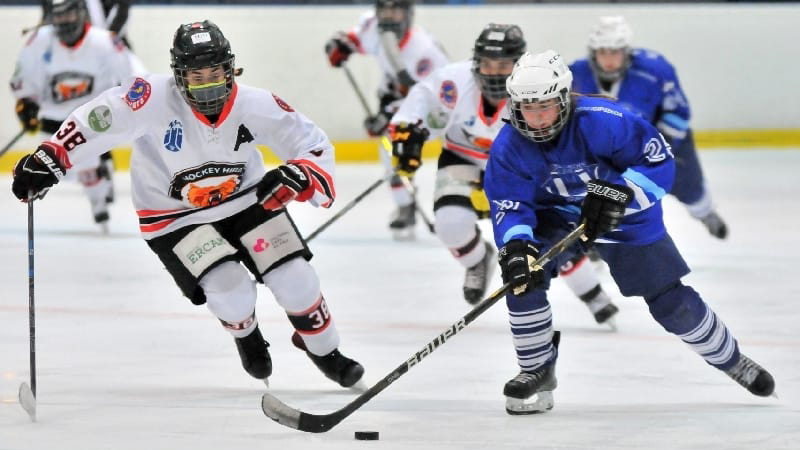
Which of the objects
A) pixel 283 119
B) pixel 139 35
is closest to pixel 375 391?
pixel 283 119

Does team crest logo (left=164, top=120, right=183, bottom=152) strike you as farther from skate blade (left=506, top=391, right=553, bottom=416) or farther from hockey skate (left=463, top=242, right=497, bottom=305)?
hockey skate (left=463, top=242, right=497, bottom=305)

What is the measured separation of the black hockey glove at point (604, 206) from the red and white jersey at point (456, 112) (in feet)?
5.27

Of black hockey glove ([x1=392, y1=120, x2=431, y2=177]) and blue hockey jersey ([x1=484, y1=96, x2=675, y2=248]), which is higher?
blue hockey jersey ([x1=484, y1=96, x2=675, y2=248])

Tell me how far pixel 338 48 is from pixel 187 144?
4.34 meters

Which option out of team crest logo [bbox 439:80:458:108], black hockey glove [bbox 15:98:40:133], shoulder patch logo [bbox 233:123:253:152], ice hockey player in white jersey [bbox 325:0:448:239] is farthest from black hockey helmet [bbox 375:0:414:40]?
shoulder patch logo [bbox 233:123:253:152]

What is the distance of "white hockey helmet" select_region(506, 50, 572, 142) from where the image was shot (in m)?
3.77

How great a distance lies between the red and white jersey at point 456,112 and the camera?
5.39 meters

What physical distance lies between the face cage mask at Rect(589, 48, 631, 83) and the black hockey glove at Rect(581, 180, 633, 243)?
302 centimetres

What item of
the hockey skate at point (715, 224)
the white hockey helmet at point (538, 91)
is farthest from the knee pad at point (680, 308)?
the hockey skate at point (715, 224)

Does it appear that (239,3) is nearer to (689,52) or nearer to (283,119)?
(689,52)

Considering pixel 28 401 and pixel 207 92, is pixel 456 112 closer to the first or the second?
pixel 207 92

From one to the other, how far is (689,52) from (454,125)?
548 centimetres

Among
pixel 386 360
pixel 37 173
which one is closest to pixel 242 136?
pixel 37 173

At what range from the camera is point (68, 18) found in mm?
7965
